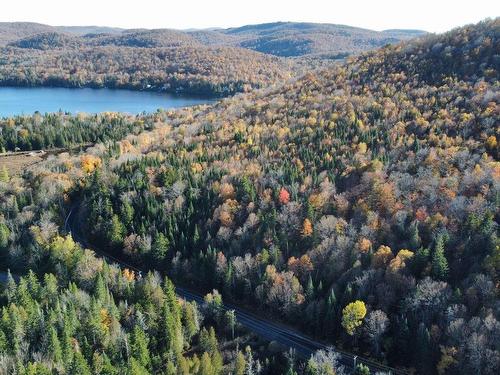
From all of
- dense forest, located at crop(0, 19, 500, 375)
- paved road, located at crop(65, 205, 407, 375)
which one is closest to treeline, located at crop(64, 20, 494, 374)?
dense forest, located at crop(0, 19, 500, 375)

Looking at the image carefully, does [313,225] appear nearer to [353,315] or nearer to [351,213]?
[351,213]

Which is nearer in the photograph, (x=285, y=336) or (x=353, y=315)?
(x=353, y=315)

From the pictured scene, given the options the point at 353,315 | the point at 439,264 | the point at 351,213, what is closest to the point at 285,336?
the point at 353,315

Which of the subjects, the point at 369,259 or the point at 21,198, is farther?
the point at 21,198

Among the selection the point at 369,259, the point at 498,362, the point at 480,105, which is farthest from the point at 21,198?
the point at 480,105

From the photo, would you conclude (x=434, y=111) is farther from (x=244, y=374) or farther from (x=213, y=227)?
(x=244, y=374)

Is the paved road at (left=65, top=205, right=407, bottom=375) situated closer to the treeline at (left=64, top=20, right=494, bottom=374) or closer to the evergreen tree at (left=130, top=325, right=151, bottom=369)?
the treeline at (left=64, top=20, right=494, bottom=374)

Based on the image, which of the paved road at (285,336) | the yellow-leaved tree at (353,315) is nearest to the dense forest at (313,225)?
the yellow-leaved tree at (353,315)

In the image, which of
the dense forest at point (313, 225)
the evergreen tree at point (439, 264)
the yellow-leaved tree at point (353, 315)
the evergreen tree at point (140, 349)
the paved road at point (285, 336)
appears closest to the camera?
the evergreen tree at point (140, 349)

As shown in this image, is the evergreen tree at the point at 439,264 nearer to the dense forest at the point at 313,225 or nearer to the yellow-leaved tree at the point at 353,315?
the dense forest at the point at 313,225
